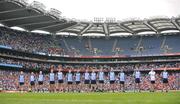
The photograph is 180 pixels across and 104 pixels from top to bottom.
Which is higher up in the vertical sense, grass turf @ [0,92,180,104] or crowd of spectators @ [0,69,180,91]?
grass turf @ [0,92,180,104]

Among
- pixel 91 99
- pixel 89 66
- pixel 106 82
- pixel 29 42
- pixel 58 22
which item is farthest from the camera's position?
pixel 89 66

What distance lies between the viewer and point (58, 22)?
76688mm

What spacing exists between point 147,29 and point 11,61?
32.7 meters

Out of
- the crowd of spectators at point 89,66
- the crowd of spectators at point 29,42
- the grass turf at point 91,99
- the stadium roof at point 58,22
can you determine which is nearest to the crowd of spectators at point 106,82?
the crowd of spectators at point 89,66

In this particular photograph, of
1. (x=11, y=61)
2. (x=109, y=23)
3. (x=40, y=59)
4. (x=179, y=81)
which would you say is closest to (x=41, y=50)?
(x=40, y=59)

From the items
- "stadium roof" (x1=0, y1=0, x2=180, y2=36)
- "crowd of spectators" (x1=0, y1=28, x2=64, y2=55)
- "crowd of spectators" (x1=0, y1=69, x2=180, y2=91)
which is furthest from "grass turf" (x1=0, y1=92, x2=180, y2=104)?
"crowd of spectators" (x1=0, y1=28, x2=64, y2=55)

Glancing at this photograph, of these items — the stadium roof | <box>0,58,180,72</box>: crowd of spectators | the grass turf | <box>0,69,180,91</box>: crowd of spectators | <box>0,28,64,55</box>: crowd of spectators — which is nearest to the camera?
the grass turf

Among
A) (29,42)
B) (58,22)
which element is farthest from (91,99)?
(29,42)

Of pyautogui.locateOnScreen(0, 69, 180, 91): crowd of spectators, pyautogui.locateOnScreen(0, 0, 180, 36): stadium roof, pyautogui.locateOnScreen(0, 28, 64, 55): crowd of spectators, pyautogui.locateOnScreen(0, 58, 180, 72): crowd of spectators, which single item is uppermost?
pyautogui.locateOnScreen(0, 0, 180, 36): stadium roof

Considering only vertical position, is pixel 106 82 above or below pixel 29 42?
below

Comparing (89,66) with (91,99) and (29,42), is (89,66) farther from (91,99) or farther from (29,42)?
(91,99)

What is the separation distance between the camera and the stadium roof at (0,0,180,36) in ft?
214

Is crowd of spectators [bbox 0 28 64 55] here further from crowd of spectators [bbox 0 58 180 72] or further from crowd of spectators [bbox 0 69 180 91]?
crowd of spectators [bbox 0 69 180 91]

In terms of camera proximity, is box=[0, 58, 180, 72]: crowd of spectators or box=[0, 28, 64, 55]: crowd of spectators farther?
box=[0, 28, 64, 55]: crowd of spectators
